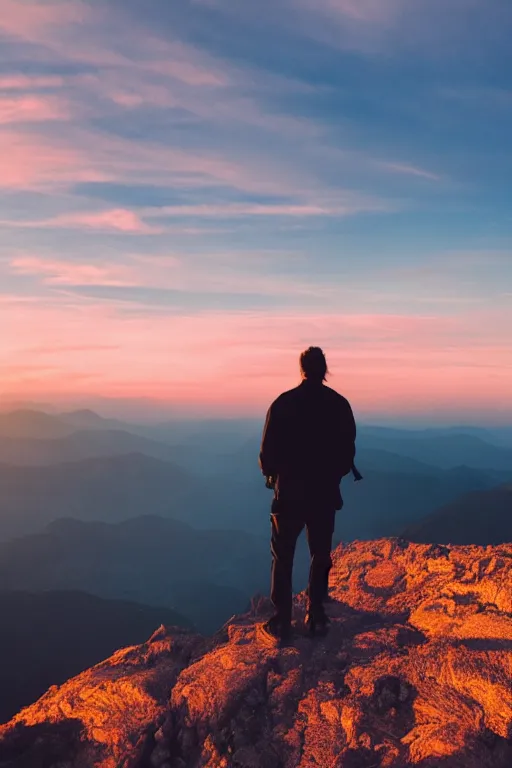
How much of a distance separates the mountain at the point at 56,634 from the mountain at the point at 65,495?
78.0 metres

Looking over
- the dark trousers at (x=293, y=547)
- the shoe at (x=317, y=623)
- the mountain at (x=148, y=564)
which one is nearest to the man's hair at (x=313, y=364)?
the dark trousers at (x=293, y=547)

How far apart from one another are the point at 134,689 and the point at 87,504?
582ft

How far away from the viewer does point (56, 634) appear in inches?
2021

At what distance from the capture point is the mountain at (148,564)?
292ft

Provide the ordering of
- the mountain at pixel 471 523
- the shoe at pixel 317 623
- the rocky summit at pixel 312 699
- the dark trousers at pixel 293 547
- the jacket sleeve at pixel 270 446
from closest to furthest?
1. the rocky summit at pixel 312 699
2. the jacket sleeve at pixel 270 446
3. the dark trousers at pixel 293 547
4. the shoe at pixel 317 623
5. the mountain at pixel 471 523

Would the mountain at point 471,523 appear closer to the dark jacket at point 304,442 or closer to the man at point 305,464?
the man at point 305,464

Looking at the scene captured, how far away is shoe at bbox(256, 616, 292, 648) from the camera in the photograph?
5633 mm

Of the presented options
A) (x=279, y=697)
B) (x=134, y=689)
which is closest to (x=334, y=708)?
(x=279, y=697)

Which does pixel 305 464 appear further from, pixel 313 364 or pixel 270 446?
pixel 313 364

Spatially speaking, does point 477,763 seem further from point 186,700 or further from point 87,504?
point 87,504

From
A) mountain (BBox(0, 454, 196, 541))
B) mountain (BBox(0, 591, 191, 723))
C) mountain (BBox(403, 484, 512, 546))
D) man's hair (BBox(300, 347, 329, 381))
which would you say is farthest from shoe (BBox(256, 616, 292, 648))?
mountain (BBox(0, 454, 196, 541))

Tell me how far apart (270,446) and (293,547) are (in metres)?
1.15

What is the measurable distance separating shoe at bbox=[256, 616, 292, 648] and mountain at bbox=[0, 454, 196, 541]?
453ft

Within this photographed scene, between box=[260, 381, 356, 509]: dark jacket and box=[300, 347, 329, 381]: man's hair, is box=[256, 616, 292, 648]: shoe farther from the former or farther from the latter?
box=[300, 347, 329, 381]: man's hair
